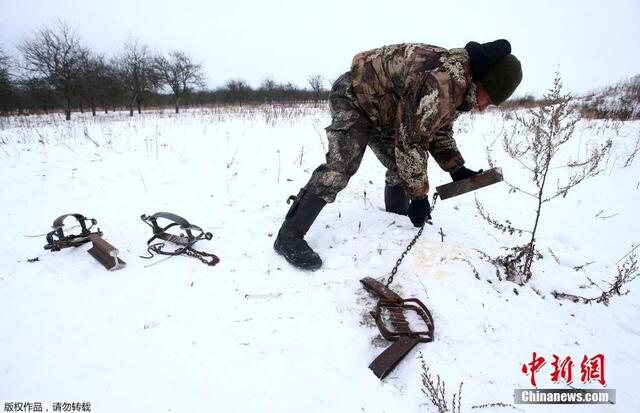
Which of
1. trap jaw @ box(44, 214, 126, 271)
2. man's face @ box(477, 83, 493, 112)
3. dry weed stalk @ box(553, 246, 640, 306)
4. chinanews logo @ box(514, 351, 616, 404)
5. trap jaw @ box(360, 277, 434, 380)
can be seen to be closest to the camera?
chinanews logo @ box(514, 351, 616, 404)

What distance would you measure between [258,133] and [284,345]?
20.0 feet

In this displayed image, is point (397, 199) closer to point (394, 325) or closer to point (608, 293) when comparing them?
point (394, 325)

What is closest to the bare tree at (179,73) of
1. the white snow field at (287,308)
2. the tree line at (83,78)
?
the tree line at (83,78)

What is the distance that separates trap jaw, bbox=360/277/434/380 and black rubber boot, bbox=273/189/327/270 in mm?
449

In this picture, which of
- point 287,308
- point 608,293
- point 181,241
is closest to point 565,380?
point 608,293

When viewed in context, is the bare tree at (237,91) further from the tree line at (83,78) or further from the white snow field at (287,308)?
the white snow field at (287,308)

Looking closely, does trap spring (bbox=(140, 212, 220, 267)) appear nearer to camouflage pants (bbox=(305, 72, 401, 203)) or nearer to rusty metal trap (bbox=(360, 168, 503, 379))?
camouflage pants (bbox=(305, 72, 401, 203))

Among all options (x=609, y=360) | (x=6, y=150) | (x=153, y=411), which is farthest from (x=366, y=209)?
(x=6, y=150)

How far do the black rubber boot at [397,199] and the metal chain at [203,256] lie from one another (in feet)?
5.57

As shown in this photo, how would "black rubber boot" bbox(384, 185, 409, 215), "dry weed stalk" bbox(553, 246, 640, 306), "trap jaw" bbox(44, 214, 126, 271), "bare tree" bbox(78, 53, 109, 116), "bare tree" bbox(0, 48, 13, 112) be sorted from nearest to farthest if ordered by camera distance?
"dry weed stalk" bbox(553, 246, 640, 306)
"trap jaw" bbox(44, 214, 126, 271)
"black rubber boot" bbox(384, 185, 409, 215)
"bare tree" bbox(0, 48, 13, 112)
"bare tree" bbox(78, 53, 109, 116)

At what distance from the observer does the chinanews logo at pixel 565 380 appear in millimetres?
1524

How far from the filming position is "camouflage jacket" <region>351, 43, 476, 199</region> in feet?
6.78

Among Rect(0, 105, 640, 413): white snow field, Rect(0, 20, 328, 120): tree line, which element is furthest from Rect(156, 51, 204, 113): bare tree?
Rect(0, 105, 640, 413): white snow field

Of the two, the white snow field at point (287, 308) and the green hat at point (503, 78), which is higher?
the green hat at point (503, 78)
